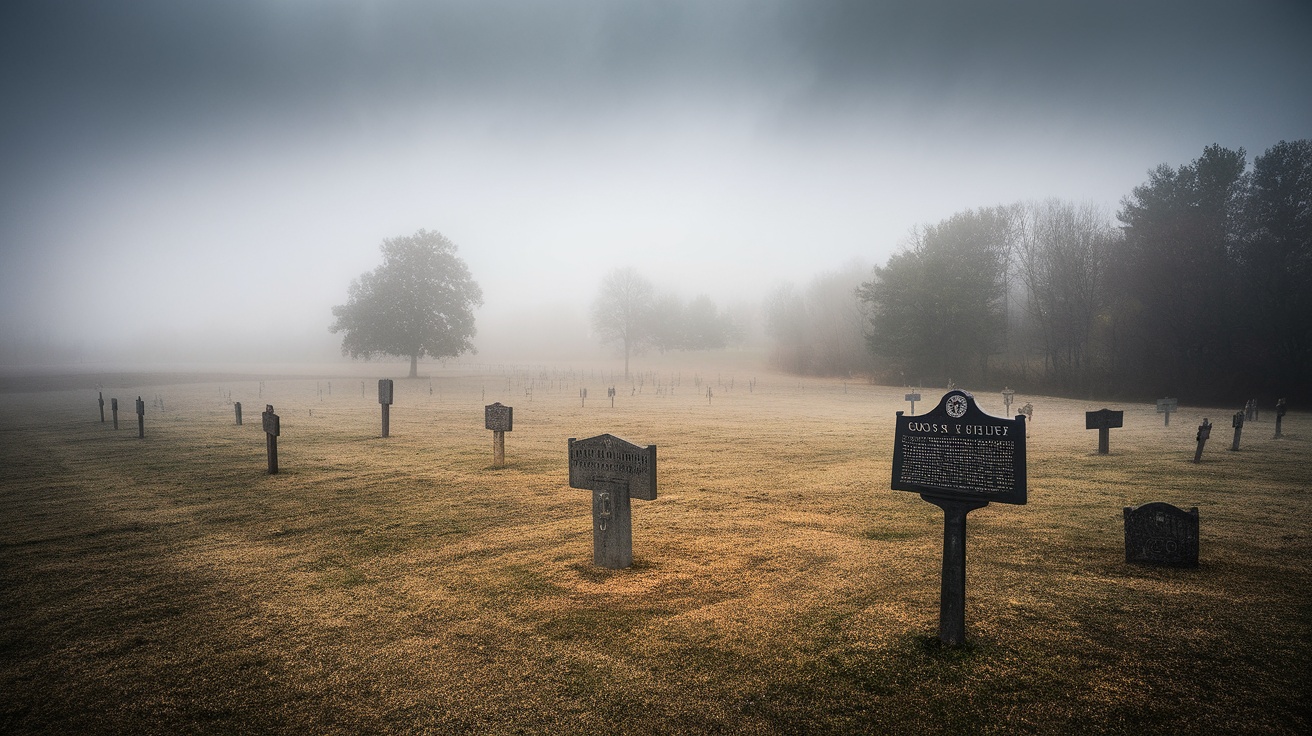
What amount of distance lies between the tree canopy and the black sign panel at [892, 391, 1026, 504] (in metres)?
48.3

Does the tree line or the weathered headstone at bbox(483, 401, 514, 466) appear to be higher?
the tree line

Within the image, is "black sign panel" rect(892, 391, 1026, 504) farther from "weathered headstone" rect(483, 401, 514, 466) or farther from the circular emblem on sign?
"weathered headstone" rect(483, 401, 514, 466)

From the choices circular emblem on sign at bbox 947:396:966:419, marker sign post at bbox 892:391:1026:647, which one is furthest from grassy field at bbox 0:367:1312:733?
circular emblem on sign at bbox 947:396:966:419

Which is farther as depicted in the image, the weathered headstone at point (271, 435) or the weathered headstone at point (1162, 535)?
the weathered headstone at point (271, 435)

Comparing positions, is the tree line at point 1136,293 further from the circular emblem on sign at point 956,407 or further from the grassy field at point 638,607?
the circular emblem on sign at point 956,407

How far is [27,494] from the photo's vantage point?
10.0m

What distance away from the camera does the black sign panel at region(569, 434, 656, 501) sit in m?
6.04

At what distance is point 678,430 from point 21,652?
1517 centimetres

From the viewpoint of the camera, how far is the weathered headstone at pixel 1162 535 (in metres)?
6.14

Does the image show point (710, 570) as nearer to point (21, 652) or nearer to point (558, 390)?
point (21, 652)

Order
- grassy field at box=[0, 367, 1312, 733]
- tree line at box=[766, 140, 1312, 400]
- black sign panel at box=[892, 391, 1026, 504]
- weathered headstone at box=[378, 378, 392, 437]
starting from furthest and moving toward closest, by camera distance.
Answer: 1. tree line at box=[766, 140, 1312, 400]
2. weathered headstone at box=[378, 378, 392, 437]
3. black sign panel at box=[892, 391, 1026, 504]
4. grassy field at box=[0, 367, 1312, 733]

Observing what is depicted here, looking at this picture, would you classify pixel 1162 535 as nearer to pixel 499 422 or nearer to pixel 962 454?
pixel 962 454


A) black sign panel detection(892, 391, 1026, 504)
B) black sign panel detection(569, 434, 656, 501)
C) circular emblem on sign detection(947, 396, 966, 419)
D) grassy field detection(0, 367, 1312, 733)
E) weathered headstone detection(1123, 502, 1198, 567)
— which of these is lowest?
grassy field detection(0, 367, 1312, 733)

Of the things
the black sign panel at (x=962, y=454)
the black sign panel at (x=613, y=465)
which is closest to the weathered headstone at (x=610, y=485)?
the black sign panel at (x=613, y=465)
